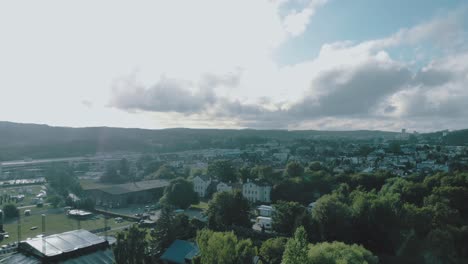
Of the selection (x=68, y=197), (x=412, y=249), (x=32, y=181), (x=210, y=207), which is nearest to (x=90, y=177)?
(x=32, y=181)

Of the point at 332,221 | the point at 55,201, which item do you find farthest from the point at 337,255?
the point at 55,201

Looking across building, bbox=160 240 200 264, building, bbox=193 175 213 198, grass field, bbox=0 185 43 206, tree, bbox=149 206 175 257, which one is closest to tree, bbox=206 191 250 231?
tree, bbox=149 206 175 257

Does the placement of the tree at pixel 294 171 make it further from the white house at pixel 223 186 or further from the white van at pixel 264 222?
the white van at pixel 264 222

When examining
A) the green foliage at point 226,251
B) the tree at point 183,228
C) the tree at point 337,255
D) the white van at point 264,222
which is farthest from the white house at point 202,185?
the tree at point 337,255

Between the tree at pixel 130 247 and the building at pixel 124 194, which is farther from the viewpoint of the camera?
the building at pixel 124 194

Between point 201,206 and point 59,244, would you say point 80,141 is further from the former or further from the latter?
point 59,244

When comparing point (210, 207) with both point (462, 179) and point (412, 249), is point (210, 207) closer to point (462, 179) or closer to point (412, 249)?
point (412, 249)

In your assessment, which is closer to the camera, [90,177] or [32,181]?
[32,181]
